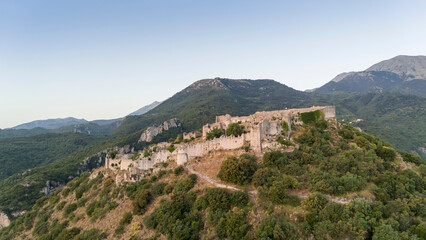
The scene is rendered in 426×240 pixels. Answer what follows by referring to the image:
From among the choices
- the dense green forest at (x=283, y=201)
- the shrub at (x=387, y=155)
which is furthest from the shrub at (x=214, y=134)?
the shrub at (x=387, y=155)

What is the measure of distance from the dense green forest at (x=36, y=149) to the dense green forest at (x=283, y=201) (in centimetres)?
9580

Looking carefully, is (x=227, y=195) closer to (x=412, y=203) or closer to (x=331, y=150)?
A: (x=331, y=150)

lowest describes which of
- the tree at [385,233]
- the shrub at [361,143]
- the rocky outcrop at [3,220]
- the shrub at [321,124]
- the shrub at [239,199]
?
the rocky outcrop at [3,220]

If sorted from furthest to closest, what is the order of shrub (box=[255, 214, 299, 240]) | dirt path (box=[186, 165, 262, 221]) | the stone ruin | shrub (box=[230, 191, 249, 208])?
the stone ruin → dirt path (box=[186, 165, 262, 221]) → shrub (box=[230, 191, 249, 208]) → shrub (box=[255, 214, 299, 240])

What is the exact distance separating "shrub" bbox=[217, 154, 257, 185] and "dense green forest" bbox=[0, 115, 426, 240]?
0.12m

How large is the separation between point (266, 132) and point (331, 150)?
8.89m

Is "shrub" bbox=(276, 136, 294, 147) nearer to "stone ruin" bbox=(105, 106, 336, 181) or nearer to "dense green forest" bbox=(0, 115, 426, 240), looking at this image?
"stone ruin" bbox=(105, 106, 336, 181)

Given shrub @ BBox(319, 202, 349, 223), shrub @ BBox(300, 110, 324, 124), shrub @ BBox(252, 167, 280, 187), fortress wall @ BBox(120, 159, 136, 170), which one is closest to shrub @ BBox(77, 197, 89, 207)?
fortress wall @ BBox(120, 159, 136, 170)

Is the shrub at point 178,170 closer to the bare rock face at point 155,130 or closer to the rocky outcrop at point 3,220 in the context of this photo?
the rocky outcrop at point 3,220

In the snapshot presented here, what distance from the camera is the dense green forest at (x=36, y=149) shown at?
106m

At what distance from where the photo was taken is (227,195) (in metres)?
23.8

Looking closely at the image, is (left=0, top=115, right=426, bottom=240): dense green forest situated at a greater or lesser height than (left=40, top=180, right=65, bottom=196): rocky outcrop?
greater

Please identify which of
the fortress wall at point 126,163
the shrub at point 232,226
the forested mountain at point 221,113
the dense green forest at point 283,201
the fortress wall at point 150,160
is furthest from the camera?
the forested mountain at point 221,113

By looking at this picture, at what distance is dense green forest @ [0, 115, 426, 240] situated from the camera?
19094mm
